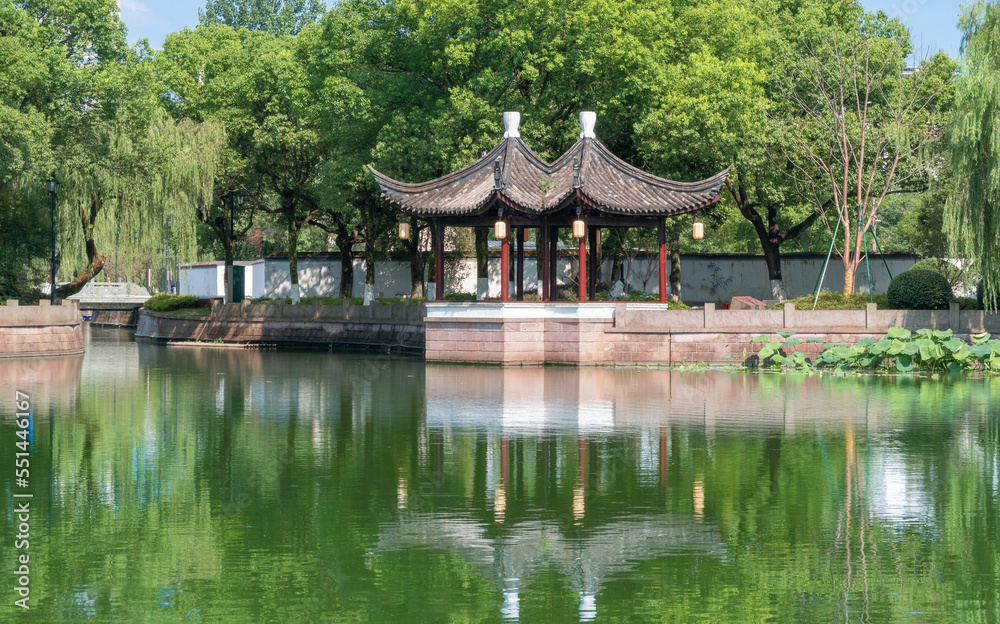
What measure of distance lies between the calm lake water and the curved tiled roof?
1103 cm

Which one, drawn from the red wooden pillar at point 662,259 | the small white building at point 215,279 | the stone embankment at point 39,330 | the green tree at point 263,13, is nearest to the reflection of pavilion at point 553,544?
the red wooden pillar at point 662,259

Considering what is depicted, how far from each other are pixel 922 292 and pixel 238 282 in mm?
33155

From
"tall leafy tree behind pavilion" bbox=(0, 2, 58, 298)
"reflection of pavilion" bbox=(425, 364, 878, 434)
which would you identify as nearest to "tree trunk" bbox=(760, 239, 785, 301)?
"reflection of pavilion" bbox=(425, 364, 878, 434)

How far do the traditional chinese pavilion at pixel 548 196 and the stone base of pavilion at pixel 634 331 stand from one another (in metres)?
0.80

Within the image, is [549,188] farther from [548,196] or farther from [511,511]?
[511,511]

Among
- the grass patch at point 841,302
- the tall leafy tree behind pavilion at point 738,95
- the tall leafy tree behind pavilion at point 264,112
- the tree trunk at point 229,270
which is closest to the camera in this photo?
the grass patch at point 841,302

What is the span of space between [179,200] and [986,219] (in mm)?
28891

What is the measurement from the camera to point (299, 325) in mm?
45031

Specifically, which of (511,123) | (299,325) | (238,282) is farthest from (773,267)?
(238,282)

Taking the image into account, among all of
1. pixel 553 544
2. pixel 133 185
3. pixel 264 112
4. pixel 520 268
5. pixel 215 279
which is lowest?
pixel 553 544

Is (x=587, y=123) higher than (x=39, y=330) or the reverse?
higher

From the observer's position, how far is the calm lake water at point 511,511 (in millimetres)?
8258

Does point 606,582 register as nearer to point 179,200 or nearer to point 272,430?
point 272,430

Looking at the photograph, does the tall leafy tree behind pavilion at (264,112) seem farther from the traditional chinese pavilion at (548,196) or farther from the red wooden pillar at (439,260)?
the traditional chinese pavilion at (548,196)
